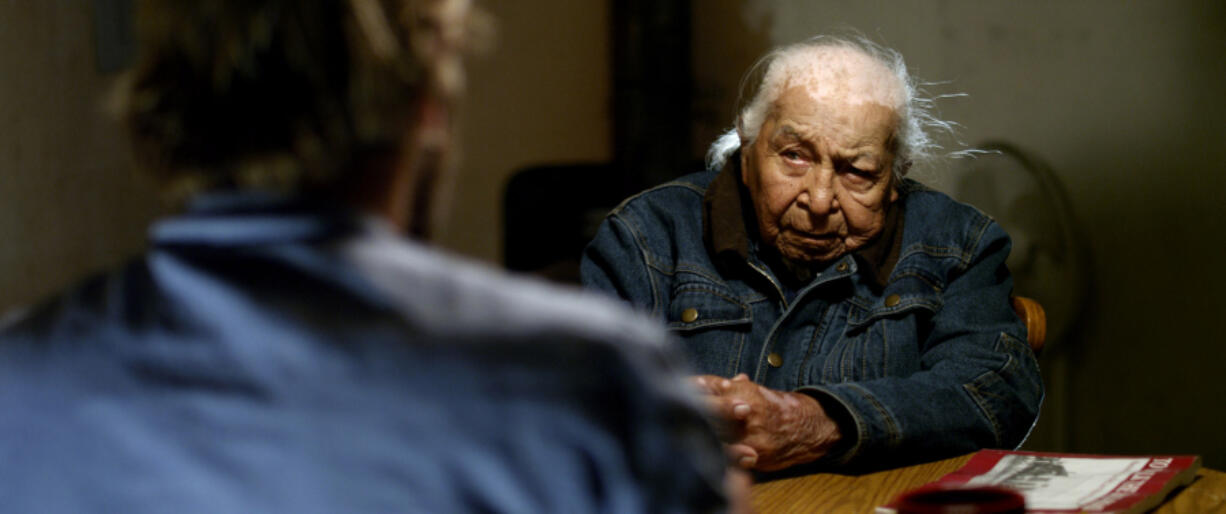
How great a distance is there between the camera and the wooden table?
4.05 ft

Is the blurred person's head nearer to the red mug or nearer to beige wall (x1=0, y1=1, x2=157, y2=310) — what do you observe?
the red mug

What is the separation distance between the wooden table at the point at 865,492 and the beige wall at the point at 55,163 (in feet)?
4.57

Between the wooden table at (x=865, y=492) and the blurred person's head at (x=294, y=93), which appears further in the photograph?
the wooden table at (x=865, y=492)

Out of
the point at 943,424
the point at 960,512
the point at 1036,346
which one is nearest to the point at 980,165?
the point at 1036,346

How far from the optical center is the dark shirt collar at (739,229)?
1807 mm

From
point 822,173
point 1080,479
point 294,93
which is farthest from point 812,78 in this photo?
point 294,93

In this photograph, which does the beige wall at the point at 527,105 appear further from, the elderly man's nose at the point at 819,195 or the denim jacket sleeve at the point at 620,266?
the elderly man's nose at the point at 819,195

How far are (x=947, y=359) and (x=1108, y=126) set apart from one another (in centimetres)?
144

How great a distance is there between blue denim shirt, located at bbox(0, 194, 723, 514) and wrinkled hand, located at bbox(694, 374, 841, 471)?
83cm

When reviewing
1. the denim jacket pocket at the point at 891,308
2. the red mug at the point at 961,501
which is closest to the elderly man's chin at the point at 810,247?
the denim jacket pocket at the point at 891,308

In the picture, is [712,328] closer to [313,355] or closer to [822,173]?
[822,173]

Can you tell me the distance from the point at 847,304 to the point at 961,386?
0.27 meters

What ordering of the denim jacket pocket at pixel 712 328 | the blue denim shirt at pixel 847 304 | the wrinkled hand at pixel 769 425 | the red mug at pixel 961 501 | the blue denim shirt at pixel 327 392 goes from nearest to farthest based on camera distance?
the blue denim shirt at pixel 327 392 → the red mug at pixel 961 501 → the wrinkled hand at pixel 769 425 → the blue denim shirt at pixel 847 304 → the denim jacket pocket at pixel 712 328

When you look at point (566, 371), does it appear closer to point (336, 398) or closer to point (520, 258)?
point (336, 398)
